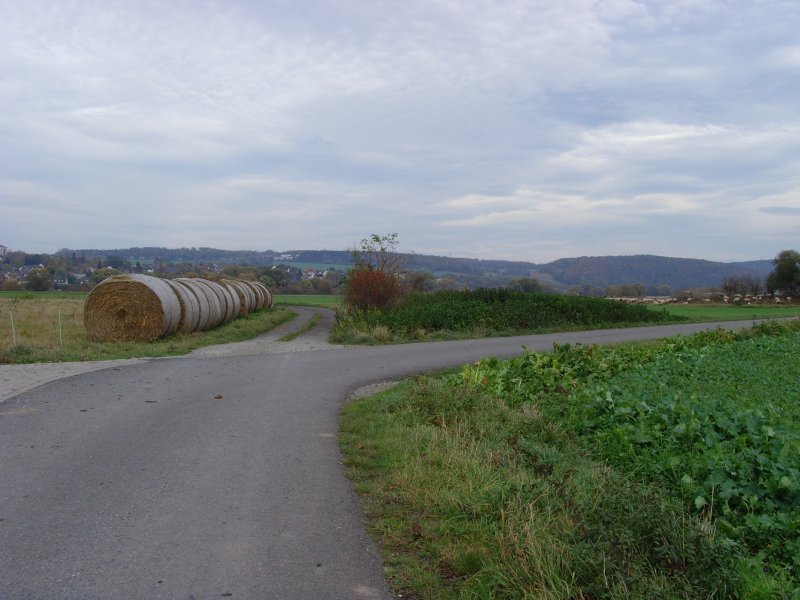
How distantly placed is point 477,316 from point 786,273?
50108 mm

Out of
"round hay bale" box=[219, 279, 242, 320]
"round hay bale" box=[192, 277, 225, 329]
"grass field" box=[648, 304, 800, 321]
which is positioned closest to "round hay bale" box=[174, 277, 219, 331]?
"round hay bale" box=[192, 277, 225, 329]

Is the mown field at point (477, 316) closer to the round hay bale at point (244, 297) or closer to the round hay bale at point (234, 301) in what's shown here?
the round hay bale at point (234, 301)

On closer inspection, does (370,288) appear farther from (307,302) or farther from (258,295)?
(307,302)

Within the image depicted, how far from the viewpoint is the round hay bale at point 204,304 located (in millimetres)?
25030

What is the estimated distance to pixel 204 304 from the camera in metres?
25.5

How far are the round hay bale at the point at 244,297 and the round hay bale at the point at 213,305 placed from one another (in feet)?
16.4

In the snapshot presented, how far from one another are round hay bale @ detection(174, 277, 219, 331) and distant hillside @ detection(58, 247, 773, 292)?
4955 centimetres

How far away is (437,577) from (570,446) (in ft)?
11.4

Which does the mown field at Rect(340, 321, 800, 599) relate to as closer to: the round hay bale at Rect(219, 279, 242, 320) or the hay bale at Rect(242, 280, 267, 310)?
the round hay bale at Rect(219, 279, 242, 320)

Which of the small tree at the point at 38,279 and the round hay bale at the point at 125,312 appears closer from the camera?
the round hay bale at the point at 125,312

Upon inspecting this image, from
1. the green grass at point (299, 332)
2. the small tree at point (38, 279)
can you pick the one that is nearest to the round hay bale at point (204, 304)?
the green grass at point (299, 332)

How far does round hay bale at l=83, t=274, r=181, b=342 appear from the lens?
21.0 meters

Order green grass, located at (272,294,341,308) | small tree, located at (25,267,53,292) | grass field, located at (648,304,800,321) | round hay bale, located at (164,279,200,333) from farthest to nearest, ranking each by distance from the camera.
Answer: small tree, located at (25,267,53,292), green grass, located at (272,294,341,308), grass field, located at (648,304,800,321), round hay bale, located at (164,279,200,333)

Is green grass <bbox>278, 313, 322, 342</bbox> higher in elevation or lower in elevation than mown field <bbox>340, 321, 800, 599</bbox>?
lower
